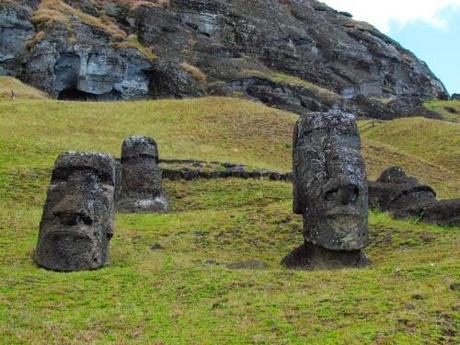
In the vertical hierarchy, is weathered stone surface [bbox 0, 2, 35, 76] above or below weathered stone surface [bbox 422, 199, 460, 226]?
above

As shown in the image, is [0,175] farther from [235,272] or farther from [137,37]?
[137,37]

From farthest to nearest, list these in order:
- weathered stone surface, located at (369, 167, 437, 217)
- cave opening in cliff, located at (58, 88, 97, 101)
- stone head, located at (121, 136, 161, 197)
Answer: cave opening in cliff, located at (58, 88, 97, 101) → stone head, located at (121, 136, 161, 197) → weathered stone surface, located at (369, 167, 437, 217)

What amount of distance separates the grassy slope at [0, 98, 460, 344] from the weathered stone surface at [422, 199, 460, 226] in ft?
1.55

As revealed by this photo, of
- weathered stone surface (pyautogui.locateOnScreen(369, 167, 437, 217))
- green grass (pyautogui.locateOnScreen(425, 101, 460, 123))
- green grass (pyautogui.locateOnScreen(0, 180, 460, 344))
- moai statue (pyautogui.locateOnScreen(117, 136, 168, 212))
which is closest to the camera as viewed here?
green grass (pyautogui.locateOnScreen(0, 180, 460, 344))

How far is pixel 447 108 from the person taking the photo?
79188 mm

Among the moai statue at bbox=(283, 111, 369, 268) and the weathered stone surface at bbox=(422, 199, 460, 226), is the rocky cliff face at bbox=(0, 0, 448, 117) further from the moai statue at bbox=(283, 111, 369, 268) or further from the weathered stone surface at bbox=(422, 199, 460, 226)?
the moai statue at bbox=(283, 111, 369, 268)

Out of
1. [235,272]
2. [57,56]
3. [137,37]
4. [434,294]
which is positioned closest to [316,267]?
[235,272]

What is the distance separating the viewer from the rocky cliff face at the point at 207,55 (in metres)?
58.9

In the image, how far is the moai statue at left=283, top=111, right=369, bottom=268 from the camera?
51.2 ft

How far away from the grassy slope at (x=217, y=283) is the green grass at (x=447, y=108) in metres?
49.6

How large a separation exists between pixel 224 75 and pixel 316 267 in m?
52.7

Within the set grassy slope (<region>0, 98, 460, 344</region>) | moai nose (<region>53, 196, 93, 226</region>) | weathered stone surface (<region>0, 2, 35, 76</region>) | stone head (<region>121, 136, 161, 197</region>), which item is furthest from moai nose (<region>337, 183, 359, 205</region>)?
weathered stone surface (<region>0, 2, 35, 76</region>)

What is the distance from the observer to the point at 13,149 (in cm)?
3050

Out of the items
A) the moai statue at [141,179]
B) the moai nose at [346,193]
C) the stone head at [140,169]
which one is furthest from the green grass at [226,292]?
the stone head at [140,169]
